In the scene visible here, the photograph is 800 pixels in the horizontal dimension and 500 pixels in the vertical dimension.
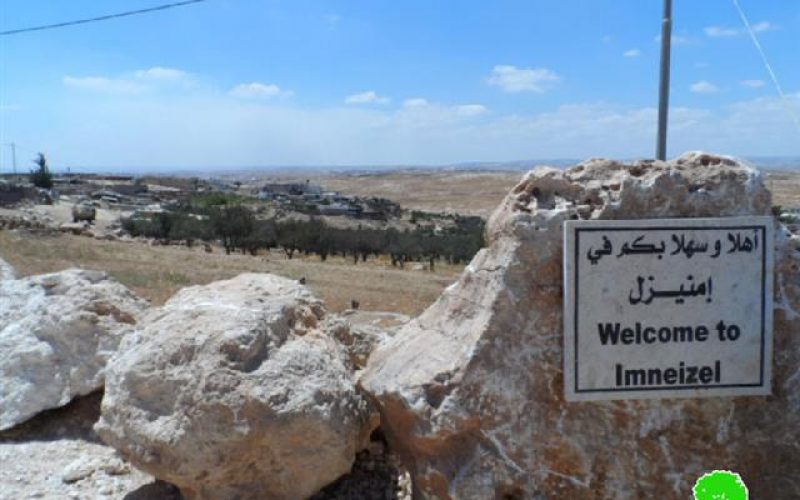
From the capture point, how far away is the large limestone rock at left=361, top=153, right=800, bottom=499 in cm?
392

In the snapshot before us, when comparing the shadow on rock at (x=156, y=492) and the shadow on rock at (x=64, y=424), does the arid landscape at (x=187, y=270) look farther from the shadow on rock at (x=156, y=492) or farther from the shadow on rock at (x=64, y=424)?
the shadow on rock at (x=156, y=492)

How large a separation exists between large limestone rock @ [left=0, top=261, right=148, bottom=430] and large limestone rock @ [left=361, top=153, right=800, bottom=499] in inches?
114

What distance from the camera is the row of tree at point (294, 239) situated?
3138cm

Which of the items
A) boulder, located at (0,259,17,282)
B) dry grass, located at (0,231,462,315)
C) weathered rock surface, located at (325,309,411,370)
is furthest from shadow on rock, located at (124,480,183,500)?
dry grass, located at (0,231,462,315)

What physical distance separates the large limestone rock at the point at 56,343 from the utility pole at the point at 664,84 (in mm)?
4853

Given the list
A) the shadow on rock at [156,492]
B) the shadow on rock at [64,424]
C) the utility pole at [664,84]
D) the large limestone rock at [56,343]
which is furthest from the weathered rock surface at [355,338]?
the utility pole at [664,84]

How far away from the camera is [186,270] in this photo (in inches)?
736

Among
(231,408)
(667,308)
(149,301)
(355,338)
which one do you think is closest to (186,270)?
(149,301)

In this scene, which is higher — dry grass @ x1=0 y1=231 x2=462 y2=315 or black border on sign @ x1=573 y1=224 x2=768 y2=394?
black border on sign @ x1=573 y1=224 x2=768 y2=394

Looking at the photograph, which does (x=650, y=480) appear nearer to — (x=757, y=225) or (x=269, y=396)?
(x=757, y=225)

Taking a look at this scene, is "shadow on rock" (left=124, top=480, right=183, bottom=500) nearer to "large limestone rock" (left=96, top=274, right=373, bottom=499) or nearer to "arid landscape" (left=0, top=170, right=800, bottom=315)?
"large limestone rock" (left=96, top=274, right=373, bottom=499)

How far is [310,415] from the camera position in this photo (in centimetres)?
409

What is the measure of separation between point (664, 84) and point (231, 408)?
184 inches

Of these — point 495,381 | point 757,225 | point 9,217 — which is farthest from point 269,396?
point 9,217
